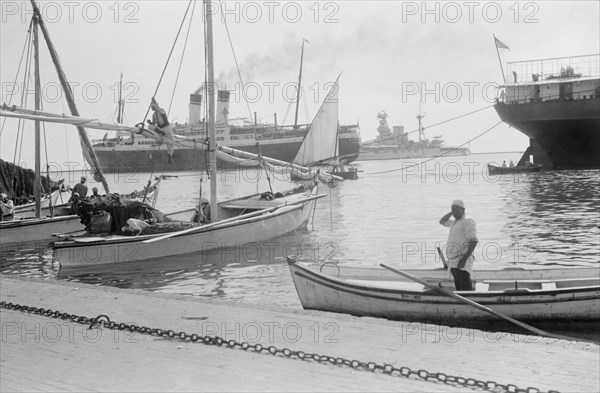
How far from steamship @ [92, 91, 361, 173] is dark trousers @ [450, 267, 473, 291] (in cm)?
8996

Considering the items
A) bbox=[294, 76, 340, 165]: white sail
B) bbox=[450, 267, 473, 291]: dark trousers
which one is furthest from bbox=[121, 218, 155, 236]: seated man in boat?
bbox=[294, 76, 340, 165]: white sail

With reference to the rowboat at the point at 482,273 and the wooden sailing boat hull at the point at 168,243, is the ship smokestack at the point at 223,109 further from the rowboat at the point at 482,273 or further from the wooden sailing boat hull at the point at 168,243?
the rowboat at the point at 482,273

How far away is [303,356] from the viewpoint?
6062 millimetres

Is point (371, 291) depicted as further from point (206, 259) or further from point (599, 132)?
point (599, 132)

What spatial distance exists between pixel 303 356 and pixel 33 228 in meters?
18.2

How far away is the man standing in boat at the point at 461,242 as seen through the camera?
9203 millimetres

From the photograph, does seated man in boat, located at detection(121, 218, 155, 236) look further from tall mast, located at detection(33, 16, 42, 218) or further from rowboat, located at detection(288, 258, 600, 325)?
rowboat, located at detection(288, 258, 600, 325)

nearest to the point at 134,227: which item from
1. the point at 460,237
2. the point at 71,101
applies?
the point at 71,101

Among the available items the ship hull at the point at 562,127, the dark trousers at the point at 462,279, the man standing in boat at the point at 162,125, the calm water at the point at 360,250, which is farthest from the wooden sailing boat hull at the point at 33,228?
the ship hull at the point at 562,127

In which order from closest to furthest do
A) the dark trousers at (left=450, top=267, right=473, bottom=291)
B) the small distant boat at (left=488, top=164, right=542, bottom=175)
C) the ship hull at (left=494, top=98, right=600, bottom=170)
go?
the dark trousers at (left=450, top=267, right=473, bottom=291) < the ship hull at (left=494, top=98, right=600, bottom=170) < the small distant boat at (left=488, top=164, right=542, bottom=175)

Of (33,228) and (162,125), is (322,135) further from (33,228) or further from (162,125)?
(162,125)

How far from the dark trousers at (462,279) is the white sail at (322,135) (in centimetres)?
2903

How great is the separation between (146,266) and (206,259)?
1.53 metres

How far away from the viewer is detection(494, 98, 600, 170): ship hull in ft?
178
